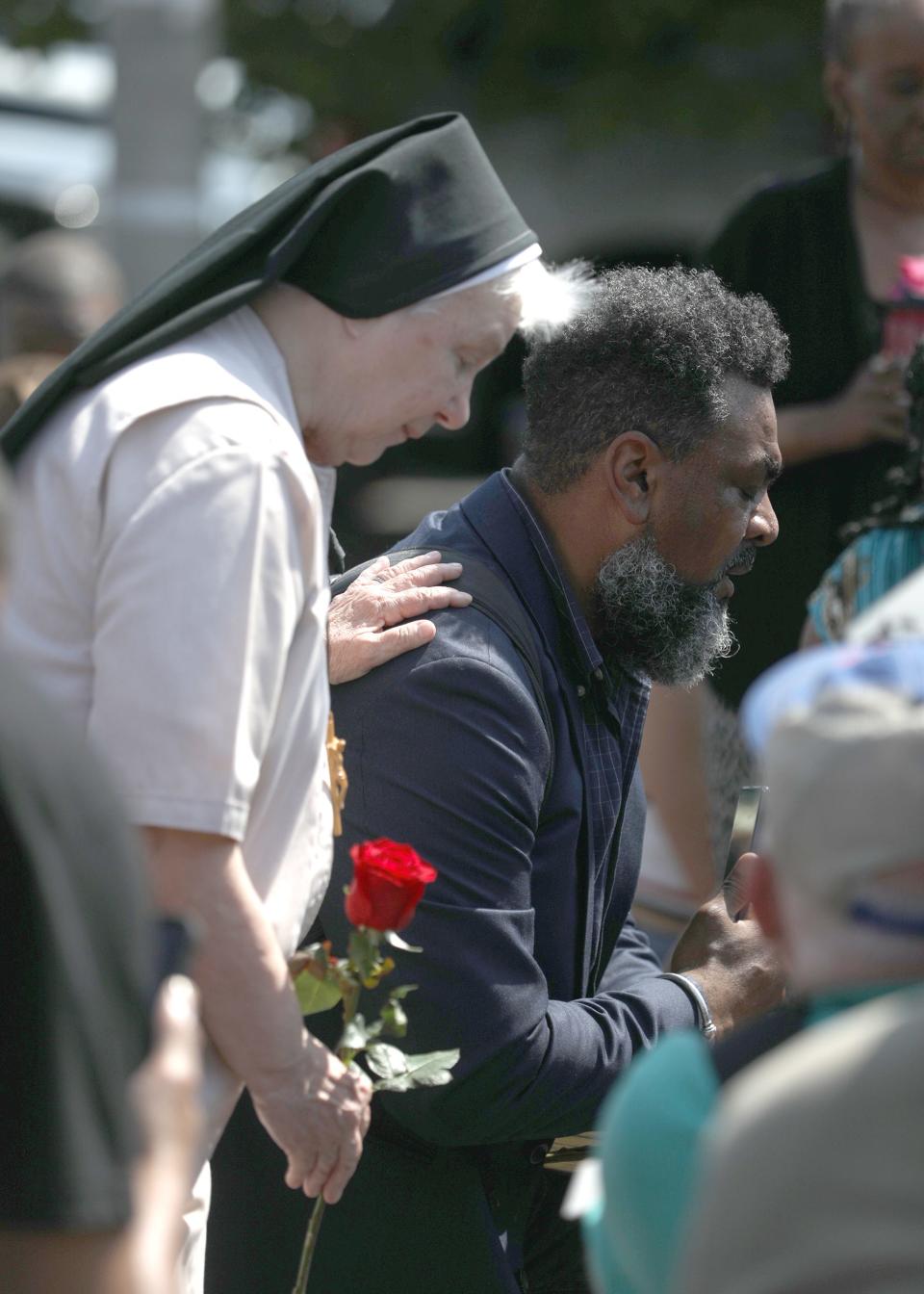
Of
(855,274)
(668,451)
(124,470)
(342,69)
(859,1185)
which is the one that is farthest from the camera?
(342,69)

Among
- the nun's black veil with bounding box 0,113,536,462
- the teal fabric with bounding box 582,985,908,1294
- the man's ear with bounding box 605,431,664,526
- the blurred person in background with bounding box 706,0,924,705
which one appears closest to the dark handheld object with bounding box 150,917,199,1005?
the teal fabric with bounding box 582,985,908,1294

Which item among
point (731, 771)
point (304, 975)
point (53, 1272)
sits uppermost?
point (53, 1272)

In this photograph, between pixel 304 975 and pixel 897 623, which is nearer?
pixel 897 623

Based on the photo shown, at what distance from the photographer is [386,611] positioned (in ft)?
9.46

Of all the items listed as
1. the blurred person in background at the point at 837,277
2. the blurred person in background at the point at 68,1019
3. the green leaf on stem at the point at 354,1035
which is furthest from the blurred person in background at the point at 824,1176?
the blurred person in background at the point at 837,277

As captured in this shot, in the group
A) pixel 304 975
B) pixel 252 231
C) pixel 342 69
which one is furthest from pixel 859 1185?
pixel 342 69

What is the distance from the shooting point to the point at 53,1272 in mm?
1519

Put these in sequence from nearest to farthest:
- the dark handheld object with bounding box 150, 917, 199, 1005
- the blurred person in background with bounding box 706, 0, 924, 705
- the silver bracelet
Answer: the dark handheld object with bounding box 150, 917, 199, 1005 < the silver bracelet < the blurred person in background with bounding box 706, 0, 924, 705

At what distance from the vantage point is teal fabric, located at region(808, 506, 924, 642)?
337cm

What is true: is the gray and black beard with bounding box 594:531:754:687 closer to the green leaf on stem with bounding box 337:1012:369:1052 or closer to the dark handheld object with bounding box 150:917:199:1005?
the green leaf on stem with bounding box 337:1012:369:1052

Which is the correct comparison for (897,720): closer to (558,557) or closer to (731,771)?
(558,557)

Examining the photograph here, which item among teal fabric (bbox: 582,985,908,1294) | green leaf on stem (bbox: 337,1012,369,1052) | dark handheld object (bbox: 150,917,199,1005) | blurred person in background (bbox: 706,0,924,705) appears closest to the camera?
teal fabric (bbox: 582,985,908,1294)

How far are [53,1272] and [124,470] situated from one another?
1017 mm

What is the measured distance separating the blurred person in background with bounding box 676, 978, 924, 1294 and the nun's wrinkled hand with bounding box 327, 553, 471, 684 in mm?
1459
